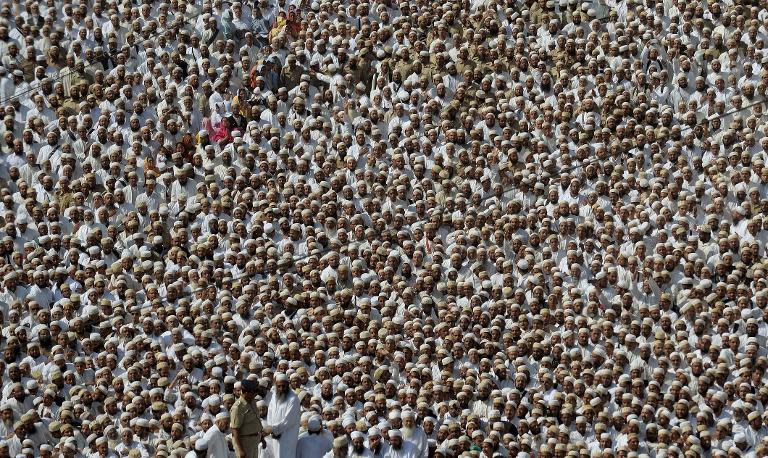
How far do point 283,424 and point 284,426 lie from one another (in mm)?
25

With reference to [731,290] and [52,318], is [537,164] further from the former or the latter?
[52,318]

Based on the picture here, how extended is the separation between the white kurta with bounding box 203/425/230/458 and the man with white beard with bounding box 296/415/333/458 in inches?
34.0

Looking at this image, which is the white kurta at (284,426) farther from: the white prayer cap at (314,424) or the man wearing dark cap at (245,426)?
the man wearing dark cap at (245,426)

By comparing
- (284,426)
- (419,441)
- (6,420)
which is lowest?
(6,420)

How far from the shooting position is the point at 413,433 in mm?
25109

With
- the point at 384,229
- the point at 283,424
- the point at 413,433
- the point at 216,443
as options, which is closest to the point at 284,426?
the point at 283,424

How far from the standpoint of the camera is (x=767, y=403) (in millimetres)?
25703

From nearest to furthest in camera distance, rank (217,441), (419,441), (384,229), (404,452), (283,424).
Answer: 1. (283,424)
2. (217,441)
3. (404,452)
4. (419,441)
5. (384,229)

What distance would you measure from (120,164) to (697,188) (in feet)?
28.0

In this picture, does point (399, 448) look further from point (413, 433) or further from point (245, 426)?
point (245, 426)

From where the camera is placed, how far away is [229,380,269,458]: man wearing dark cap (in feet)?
74.8

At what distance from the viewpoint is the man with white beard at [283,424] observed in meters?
23.5

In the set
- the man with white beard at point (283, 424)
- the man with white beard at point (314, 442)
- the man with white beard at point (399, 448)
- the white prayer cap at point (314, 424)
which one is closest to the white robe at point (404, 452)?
the man with white beard at point (399, 448)

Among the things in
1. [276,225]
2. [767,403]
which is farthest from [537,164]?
[767,403]
